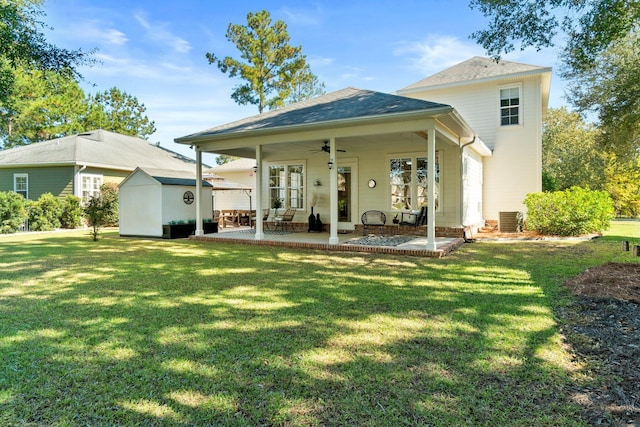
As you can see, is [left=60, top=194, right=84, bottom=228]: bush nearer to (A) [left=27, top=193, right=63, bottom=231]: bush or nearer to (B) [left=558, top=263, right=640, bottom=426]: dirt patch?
(A) [left=27, top=193, right=63, bottom=231]: bush

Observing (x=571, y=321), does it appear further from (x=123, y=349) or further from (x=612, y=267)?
(x=123, y=349)

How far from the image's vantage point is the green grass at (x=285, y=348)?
7.08 ft

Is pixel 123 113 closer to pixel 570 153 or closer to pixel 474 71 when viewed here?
pixel 474 71

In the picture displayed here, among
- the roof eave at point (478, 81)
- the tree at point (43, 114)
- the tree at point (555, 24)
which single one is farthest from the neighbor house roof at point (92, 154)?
the tree at point (555, 24)

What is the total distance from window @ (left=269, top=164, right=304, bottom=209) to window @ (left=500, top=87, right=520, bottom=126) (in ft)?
24.4

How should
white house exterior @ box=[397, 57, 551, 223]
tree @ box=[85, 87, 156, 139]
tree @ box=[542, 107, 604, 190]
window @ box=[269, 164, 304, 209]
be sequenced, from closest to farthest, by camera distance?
1. white house exterior @ box=[397, 57, 551, 223]
2. window @ box=[269, 164, 304, 209]
3. tree @ box=[542, 107, 604, 190]
4. tree @ box=[85, 87, 156, 139]

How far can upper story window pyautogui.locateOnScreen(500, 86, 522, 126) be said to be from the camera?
42.9 ft

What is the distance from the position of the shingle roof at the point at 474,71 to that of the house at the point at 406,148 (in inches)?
1.8

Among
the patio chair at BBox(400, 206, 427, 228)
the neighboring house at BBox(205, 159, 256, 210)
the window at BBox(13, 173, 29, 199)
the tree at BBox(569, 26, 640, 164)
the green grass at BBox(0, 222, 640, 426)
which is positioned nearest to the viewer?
the green grass at BBox(0, 222, 640, 426)

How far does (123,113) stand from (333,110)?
3103 centimetres

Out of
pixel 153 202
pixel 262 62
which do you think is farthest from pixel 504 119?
pixel 262 62

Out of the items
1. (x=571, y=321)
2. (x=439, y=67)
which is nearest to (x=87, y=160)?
(x=439, y=67)

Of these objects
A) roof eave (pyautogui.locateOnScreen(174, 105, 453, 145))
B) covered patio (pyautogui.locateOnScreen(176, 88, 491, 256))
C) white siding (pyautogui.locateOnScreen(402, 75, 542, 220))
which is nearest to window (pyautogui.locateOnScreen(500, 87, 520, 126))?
white siding (pyautogui.locateOnScreen(402, 75, 542, 220))

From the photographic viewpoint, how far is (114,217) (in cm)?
1694
